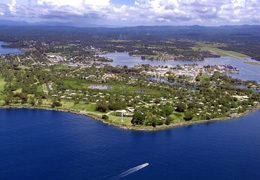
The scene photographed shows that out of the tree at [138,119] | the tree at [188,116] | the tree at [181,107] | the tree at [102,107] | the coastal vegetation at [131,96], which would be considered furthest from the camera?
the tree at [181,107]

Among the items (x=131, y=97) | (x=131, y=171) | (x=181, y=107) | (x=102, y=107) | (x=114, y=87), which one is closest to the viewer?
(x=131, y=171)

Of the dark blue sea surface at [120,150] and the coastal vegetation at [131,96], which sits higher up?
the coastal vegetation at [131,96]

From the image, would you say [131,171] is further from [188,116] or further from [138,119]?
[188,116]

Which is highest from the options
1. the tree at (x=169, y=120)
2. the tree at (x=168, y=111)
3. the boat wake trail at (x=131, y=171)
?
the tree at (x=168, y=111)

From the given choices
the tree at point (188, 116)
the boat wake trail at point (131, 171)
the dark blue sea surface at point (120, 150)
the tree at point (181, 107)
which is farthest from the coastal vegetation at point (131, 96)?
the boat wake trail at point (131, 171)

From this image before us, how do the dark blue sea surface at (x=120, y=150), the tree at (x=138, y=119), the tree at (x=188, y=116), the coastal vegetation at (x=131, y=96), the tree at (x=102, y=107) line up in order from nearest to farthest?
the dark blue sea surface at (x=120, y=150)
the tree at (x=138, y=119)
the tree at (x=188, y=116)
the coastal vegetation at (x=131, y=96)
the tree at (x=102, y=107)

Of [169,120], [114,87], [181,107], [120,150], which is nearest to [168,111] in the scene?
[169,120]

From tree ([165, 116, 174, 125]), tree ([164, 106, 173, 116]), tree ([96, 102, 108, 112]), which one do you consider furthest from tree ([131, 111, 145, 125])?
tree ([96, 102, 108, 112])

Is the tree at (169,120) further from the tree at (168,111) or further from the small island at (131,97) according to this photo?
the tree at (168,111)

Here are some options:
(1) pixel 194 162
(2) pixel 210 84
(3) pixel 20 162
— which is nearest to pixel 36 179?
(3) pixel 20 162

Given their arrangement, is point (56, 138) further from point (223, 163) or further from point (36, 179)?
point (223, 163)
